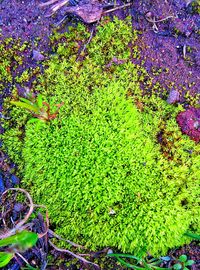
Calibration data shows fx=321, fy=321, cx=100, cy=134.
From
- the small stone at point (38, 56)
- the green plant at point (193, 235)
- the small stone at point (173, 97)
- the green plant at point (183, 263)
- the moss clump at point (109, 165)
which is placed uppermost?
the small stone at point (38, 56)

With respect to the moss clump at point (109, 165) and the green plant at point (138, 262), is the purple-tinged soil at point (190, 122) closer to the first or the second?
the moss clump at point (109, 165)

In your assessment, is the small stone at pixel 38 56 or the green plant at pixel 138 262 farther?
the small stone at pixel 38 56

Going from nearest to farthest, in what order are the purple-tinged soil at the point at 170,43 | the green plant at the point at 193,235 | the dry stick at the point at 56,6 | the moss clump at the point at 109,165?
1. the green plant at the point at 193,235
2. the moss clump at the point at 109,165
3. the purple-tinged soil at the point at 170,43
4. the dry stick at the point at 56,6

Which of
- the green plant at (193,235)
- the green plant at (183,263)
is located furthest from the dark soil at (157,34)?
the green plant at (183,263)

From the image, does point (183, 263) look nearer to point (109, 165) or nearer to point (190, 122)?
point (109, 165)

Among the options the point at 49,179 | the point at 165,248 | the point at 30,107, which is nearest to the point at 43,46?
the point at 30,107

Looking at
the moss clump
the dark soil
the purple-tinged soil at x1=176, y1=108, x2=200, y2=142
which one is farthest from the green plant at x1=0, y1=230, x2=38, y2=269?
the purple-tinged soil at x1=176, y1=108, x2=200, y2=142

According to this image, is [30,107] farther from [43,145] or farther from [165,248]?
[165,248]
